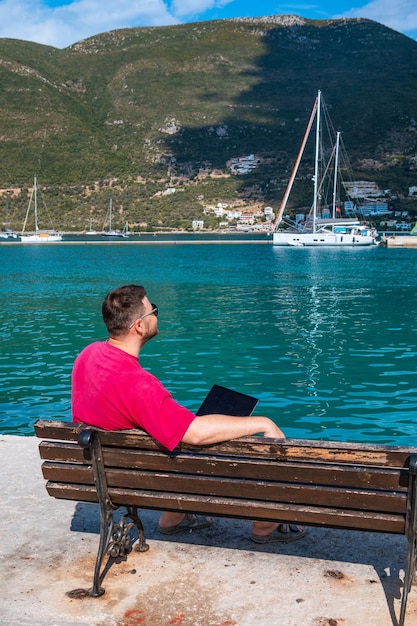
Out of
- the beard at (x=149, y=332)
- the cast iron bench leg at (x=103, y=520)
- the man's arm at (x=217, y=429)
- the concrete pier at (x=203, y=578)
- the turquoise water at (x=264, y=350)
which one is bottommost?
the turquoise water at (x=264, y=350)

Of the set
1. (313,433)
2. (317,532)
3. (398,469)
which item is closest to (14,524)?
(317,532)

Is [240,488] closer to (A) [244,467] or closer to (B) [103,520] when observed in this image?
(A) [244,467]

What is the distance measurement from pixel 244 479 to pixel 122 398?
653 millimetres

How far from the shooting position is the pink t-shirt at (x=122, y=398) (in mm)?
3115

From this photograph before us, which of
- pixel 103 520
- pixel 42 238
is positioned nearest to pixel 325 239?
pixel 42 238

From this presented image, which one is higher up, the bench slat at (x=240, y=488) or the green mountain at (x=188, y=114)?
the green mountain at (x=188, y=114)

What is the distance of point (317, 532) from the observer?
4.04 meters

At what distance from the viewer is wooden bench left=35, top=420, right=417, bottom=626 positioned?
9.66ft

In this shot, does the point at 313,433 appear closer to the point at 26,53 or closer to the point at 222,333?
the point at 222,333

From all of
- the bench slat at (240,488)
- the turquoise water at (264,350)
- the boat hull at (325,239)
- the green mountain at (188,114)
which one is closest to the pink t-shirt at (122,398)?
the bench slat at (240,488)

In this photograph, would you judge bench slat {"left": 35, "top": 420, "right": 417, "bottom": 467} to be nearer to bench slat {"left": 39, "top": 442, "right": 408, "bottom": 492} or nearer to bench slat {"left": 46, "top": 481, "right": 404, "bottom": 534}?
bench slat {"left": 39, "top": 442, "right": 408, "bottom": 492}

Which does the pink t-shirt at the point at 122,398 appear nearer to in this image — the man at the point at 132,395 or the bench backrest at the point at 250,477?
the man at the point at 132,395

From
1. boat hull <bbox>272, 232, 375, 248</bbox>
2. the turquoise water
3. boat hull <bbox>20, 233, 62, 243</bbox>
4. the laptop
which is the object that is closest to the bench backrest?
the laptop

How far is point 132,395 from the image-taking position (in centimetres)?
322
